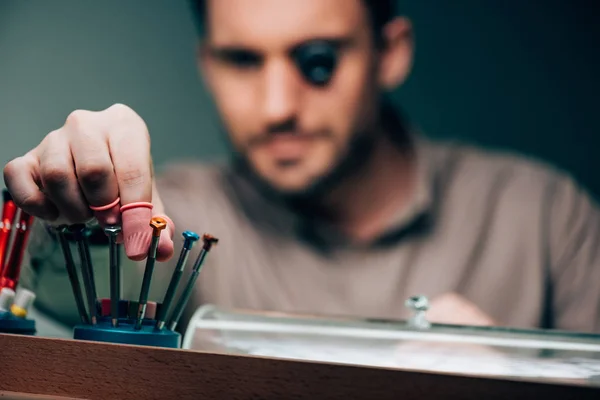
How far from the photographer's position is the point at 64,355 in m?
0.42

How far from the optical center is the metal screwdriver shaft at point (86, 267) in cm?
50

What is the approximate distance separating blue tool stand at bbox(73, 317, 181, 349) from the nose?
29.5 inches

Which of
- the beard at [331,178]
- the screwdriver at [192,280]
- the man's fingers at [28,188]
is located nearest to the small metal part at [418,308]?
the screwdriver at [192,280]

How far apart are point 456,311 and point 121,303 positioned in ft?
2.55

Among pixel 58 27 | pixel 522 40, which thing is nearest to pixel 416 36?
pixel 522 40

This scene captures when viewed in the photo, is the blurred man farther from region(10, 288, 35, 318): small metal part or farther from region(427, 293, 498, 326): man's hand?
region(10, 288, 35, 318): small metal part

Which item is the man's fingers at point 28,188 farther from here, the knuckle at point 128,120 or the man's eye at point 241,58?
the man's eye at point 241,58

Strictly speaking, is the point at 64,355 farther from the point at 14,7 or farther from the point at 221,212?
the point at 14,7

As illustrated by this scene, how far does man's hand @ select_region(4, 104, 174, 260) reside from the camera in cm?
48

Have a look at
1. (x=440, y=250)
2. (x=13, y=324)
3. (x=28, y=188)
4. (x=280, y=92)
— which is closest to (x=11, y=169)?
(x=28, y=188)

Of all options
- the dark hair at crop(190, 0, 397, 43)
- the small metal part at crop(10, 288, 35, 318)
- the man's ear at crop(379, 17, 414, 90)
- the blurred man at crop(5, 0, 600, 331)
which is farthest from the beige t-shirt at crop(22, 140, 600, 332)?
the small metal part at crop(10, 288, 35, 318)

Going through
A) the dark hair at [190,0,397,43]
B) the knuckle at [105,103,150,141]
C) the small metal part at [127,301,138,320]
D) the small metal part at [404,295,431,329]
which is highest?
the dark hair at [190,0,397,43]

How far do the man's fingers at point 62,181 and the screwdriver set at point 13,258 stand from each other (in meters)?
0.07

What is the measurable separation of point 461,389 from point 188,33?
1044 millimetres
